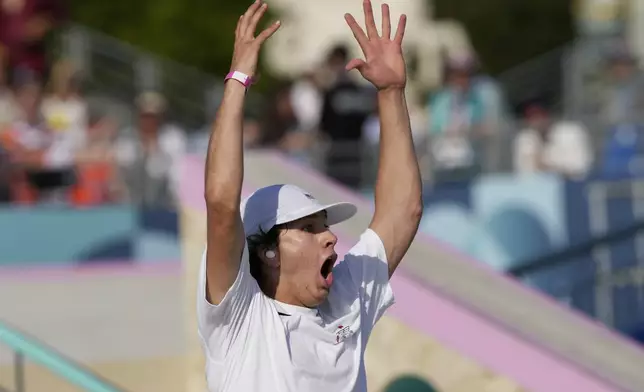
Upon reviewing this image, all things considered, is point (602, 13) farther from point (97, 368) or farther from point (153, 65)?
point (97, 368)

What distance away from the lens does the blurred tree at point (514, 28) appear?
32.2 meters

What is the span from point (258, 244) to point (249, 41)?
0.61 meters

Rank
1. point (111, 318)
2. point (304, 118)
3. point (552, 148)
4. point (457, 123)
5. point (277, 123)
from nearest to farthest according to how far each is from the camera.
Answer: point (111, 318) < point (552, 148) < point (457, 123) < point (277, 123) < point (304, 118)

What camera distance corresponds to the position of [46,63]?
14.5 meters

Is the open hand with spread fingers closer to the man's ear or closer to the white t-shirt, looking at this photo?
the man's ear

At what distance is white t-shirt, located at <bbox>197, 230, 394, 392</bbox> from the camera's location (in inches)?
145

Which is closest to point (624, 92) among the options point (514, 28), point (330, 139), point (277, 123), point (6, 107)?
point (330, 139)

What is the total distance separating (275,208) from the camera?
12.7ft

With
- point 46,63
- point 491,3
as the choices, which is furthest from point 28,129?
point 491,3

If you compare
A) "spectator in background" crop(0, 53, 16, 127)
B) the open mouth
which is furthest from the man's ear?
"spectator in background" crop(0, 53, 16, 127)

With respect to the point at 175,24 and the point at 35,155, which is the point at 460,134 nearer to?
the point at 35,155

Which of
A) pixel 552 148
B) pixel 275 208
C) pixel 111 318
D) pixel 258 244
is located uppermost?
pixel 275 208

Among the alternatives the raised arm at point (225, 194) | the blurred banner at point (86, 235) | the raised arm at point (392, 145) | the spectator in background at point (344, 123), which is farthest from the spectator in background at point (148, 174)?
the raised arm at point (225, 194)

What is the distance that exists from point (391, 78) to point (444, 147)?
6.65 m
